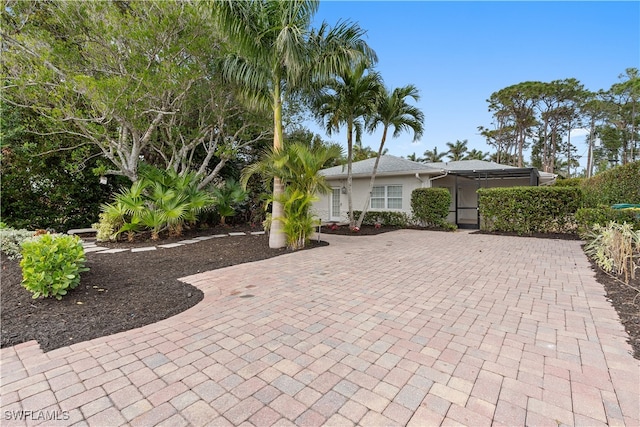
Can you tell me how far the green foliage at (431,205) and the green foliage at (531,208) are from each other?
1.33 m

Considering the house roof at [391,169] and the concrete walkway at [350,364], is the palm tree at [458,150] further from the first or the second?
the concrete walkway at [350,364]

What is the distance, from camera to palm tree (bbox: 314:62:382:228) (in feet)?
31.8

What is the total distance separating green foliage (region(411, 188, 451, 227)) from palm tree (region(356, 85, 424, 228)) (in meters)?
2.35

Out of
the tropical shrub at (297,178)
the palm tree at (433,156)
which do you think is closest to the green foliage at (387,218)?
the tropical shrub at (297,178)

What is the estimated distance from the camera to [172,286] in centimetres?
429

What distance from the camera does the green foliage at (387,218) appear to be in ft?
42.9

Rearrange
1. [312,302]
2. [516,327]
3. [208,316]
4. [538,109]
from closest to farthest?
[516,327] → [208,316] → [312,302] → [538,109]

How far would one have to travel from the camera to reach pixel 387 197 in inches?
549

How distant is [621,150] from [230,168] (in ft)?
145

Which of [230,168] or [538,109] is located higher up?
[538,109]

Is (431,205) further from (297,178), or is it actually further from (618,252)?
(618,252)

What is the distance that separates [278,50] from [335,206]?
10151mm

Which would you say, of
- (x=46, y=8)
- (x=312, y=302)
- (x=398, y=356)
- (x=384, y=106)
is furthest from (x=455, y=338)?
(x=46, y=8)

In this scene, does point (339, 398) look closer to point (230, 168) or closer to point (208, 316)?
point (208, 316)
